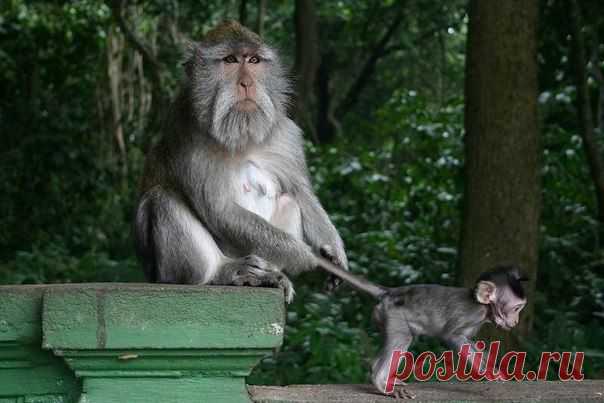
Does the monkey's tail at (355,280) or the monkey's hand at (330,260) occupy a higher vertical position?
the monkey's tail at (355,280)

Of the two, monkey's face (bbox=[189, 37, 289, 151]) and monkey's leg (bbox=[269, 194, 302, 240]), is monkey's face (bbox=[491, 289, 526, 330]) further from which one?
monkey's face (bbox=[189, 37, 289, 151])

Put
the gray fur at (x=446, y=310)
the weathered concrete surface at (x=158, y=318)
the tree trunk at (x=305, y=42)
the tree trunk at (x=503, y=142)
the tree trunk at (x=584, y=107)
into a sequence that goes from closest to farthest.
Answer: the weathered concrete surface at (x=158, y=318), the gray fur at (x=446, y=310), the tree trunk at (x=503, y=142), the tree trunk at (x=584, y=107), the tree trunk at (x=305, y=42)

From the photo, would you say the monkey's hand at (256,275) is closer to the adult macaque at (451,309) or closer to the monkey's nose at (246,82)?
the adult macaque at (451,309)

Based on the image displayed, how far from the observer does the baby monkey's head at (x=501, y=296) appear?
3541mm

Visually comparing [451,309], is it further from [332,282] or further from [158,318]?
[158,318]

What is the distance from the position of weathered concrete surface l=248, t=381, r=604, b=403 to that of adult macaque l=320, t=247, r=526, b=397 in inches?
7.5

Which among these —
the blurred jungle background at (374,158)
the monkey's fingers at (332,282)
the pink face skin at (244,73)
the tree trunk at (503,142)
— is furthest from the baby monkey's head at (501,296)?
the tree trunk at (503,142)

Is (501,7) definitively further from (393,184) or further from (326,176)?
(326,176)

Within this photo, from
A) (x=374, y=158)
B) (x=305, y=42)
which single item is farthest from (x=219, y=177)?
(x=374, y=158)

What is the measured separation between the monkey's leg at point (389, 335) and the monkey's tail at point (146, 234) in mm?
1010

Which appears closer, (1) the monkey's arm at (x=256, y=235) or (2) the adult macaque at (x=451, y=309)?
(2) the adult macaque at (x=451, y=309)

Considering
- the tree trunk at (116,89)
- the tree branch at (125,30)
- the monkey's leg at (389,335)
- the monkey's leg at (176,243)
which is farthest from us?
the tree trunk at (116,89)

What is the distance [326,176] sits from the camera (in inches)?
445

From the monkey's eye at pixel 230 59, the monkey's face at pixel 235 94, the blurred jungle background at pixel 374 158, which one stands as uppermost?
the monkey's eye at pixel 230 59
